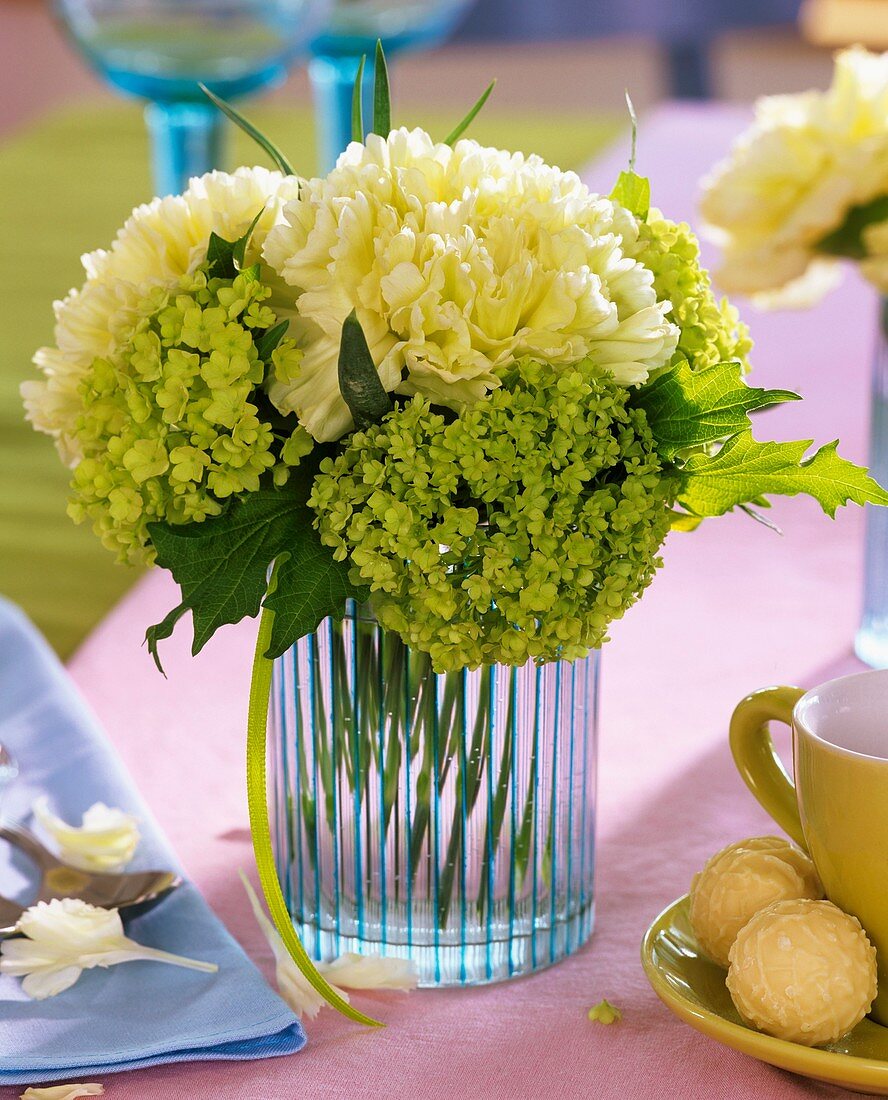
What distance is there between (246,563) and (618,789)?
0.26m

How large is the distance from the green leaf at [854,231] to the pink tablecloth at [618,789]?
20 centimetres

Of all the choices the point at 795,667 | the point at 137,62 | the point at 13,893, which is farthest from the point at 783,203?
the point at 137,62

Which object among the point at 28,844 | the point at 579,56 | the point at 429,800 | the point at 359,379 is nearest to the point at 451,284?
the point at 359,379

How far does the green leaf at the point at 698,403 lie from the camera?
44 centimetres

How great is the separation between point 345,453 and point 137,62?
119 centimetres

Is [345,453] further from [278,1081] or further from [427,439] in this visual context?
[278,1081]

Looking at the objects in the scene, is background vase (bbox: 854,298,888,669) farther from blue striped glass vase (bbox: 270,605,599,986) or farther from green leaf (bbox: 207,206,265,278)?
green leaf (bbox: 207,206,265,278)

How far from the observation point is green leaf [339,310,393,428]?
0.42 metres

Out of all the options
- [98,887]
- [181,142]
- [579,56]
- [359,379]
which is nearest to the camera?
[359,379]

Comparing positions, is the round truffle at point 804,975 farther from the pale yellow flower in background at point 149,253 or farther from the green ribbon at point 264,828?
the pale yellow flower in background at point 149,253

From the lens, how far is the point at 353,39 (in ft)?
5.91

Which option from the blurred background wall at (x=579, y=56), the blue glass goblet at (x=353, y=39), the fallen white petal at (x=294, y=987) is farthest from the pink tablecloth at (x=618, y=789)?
the blurred background wall at (x=579, y=56)

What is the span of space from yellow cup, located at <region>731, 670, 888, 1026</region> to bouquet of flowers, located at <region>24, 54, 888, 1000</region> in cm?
7

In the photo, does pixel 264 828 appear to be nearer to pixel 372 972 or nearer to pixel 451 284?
pixel 372 972
